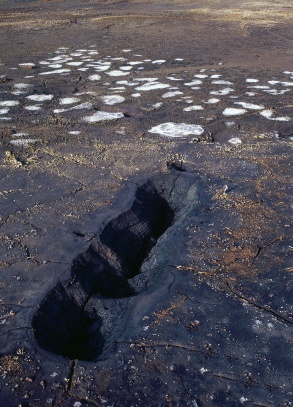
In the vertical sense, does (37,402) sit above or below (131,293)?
above

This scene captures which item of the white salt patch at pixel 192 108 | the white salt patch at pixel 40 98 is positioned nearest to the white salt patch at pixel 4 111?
the white salt patch at pixel 40 98

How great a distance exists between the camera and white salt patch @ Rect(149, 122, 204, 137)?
3340 mm

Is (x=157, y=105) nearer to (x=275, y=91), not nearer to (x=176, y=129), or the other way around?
(x=176, y=129)

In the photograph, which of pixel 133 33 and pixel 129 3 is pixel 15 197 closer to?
pixel 133 33

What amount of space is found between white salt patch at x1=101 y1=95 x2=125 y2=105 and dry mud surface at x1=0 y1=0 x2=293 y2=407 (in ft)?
0.09

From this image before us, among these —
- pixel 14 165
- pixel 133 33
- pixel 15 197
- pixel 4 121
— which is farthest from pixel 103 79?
pixel 133 33

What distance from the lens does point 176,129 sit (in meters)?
3.42

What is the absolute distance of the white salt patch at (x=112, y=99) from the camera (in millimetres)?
3957

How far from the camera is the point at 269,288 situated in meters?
1.84

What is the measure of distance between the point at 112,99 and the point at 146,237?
Result: 6.43ft

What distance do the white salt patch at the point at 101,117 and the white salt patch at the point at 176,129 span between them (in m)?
0.40

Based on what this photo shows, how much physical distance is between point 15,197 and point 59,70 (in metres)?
2.93

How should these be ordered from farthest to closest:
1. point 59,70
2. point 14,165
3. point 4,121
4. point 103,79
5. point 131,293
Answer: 1. point 59,70
2. point 103,79
3. point 4,121
4. point 14,165
5. point 131,293

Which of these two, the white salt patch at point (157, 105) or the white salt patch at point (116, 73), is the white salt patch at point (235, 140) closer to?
the white salt patch at point (157, 105)
